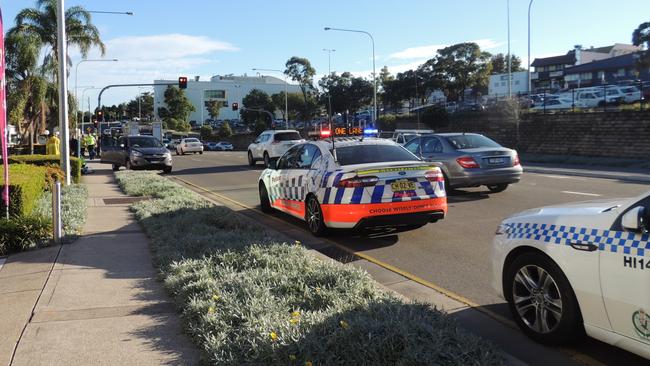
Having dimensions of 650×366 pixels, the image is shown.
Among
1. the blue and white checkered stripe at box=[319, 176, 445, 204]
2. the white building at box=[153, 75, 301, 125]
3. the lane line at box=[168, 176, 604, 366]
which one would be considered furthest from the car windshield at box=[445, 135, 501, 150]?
the white building at box=[153, 75, 301, 125]

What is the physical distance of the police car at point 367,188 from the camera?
25.1 ft

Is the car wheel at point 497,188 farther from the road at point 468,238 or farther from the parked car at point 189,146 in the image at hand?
the parked car at point 189,146

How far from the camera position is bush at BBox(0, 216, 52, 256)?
747cm

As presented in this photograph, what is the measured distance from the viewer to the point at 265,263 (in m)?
6.06

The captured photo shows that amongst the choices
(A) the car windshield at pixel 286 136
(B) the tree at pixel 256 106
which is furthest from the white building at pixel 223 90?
(A) the car windshield at pixel 286 136

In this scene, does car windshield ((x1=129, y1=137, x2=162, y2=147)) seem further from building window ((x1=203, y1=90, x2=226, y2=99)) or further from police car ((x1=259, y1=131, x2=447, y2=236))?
building window ((x1=203, y1=90, x2=226, y2=99))

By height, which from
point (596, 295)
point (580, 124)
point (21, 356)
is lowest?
point (21, 356)

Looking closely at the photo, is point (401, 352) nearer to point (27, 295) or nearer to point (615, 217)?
point (615, 217)

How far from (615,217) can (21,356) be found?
4.11m

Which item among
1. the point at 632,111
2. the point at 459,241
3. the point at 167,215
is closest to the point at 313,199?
the point at 459,241

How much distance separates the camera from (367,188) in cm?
762

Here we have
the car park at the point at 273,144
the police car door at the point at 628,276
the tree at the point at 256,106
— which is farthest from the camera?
the tree at the point at 256,106

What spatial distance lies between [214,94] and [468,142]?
14049 centimetres

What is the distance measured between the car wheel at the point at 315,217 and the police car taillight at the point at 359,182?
736 mm
